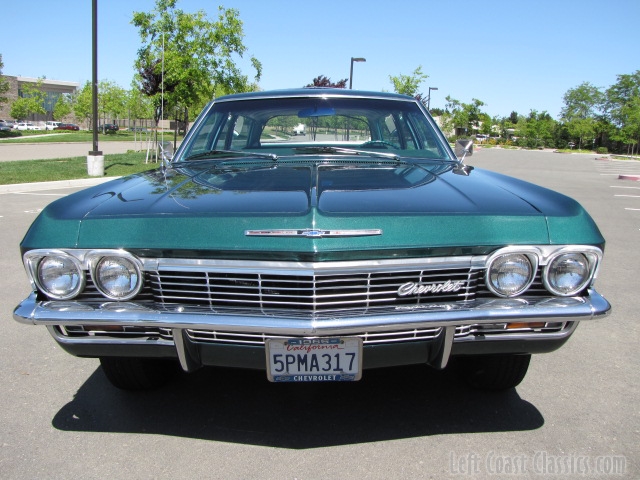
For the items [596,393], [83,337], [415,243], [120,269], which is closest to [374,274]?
[415,243]

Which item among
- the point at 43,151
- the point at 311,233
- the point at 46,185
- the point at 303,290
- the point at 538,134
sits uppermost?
the point at 538,134

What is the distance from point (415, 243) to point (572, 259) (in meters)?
0.68

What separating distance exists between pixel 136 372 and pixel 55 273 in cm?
74

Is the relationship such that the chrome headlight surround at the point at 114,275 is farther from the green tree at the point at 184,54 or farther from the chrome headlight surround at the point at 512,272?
the green tree at the point at 184,54

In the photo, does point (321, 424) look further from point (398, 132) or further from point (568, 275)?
point (398, 132)

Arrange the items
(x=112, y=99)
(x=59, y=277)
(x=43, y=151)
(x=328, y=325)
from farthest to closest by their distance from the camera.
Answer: (x=112, y=99) < (x=43, y=151) < (x=59, y=277) < (x=328, y=325)

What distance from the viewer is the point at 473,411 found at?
2717mm

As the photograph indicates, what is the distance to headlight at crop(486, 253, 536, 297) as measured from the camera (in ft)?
7.16

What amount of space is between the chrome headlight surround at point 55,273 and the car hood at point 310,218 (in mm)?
50

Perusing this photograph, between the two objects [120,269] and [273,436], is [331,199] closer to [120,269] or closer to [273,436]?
[120,269]

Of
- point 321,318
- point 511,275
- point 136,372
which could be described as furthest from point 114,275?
point 511,275

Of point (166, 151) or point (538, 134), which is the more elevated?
point (538, 134)

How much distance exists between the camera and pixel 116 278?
7.20 feet

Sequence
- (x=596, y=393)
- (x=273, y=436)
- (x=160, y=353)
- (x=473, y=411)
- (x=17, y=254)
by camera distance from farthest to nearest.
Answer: (x=17, y=254), (x=596, y=393), (x=473, y=411), (x=273, y=436), (x=160, y=353)
